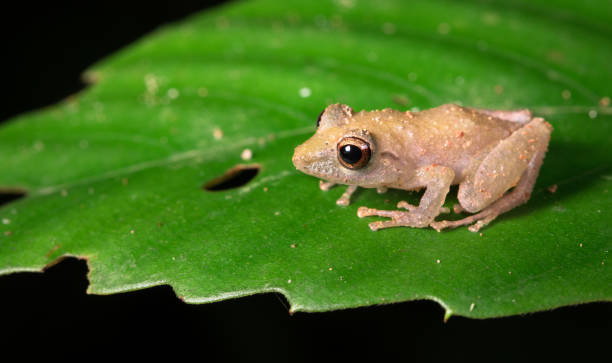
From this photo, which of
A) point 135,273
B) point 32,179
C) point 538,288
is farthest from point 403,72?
point 32,179

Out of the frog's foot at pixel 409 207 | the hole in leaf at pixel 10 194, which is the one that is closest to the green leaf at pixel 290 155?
the hole in leaf at pixel 10 194

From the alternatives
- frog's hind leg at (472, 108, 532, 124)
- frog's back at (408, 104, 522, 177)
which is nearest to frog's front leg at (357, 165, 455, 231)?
frog's back at (408, 104, 522, 177)

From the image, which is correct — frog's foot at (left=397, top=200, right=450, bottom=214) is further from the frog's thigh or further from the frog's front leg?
the frog's thigh

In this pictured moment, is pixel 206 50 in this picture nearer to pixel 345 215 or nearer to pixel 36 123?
pixel 36 123

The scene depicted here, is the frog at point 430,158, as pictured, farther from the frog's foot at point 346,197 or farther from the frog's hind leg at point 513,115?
the frog's hind leg at point 513,115

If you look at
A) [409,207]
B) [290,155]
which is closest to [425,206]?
[409,207]

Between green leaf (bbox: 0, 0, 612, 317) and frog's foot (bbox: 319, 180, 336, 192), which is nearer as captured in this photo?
green leaf (bbox: 0, 0, 612, 317)

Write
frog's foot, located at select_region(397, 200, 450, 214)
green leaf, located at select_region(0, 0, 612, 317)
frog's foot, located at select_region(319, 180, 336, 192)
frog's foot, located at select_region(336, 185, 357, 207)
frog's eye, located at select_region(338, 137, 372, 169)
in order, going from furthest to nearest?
frog's foot, located at select_region(319, 180, 336, 192)
frog's foot, located at select_region(336, 185, 357, 207)
frog's foot, located at select_region(397, 200, 450, 214)
frog's eye, located at select_region(338, 137, 372, 169)
green leaf, located at select_region(0, 0, 612, 317)

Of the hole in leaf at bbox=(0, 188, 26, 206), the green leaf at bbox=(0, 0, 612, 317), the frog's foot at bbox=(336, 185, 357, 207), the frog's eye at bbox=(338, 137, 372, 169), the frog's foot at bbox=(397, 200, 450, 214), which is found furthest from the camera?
the hole in leaf at bbox=(0, 188, 26, 206)
